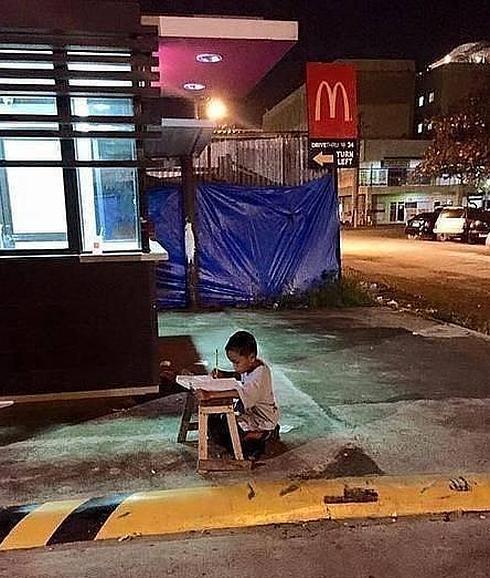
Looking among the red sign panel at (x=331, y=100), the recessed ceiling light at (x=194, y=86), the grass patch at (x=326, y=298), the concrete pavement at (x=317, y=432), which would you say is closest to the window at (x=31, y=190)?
the concrete pavement at (x=317, y=432)

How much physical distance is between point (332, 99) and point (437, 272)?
26.1ft

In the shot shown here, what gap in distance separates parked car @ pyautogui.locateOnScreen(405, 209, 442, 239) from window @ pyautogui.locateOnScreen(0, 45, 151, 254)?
2618cm

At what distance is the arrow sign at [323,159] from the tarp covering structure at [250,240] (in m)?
0.38

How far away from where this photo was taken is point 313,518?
149 inches

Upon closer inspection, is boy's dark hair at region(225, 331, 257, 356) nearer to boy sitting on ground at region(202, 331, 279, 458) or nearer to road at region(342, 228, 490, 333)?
boy sitting on ground at region(202, 331, 279, 458)

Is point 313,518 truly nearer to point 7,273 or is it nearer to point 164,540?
point 164,540

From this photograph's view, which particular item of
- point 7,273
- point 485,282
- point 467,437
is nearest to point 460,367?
point 467,437

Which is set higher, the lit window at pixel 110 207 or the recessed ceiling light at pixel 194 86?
the recessed ceiling light at pixel 194 86

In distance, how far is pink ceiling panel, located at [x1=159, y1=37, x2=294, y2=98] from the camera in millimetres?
6520

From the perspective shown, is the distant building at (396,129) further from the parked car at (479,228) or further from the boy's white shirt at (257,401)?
the boy's white shirt at (257,401)

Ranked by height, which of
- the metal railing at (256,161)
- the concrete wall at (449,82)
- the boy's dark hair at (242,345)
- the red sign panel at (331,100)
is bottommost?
the boy's dark hair at (242,345)

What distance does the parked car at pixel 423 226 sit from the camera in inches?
1188

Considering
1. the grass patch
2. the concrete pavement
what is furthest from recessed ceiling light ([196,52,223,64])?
the grass patch

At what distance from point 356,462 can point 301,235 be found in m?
7.28
